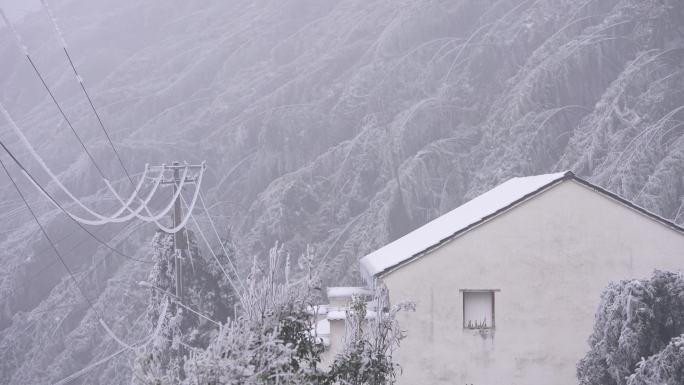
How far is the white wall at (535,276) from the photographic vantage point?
15.2 meters

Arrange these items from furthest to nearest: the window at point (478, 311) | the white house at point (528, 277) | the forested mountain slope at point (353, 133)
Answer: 1. the forested mountain slope at point (353, 133)
2. the window at point (478, 311)
3. the white house at point (528, 277)

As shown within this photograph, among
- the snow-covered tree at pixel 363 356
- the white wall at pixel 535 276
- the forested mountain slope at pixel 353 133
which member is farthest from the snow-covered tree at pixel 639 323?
the forested mountain slope at pixel 353 133

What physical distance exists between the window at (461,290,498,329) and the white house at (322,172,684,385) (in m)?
0.02

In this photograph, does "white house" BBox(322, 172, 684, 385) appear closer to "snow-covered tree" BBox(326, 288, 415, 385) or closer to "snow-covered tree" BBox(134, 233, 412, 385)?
"snow-covered tree" BBox(134, 233, 412, 385)

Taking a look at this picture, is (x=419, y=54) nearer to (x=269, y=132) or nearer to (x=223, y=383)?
(x=269, y=132)

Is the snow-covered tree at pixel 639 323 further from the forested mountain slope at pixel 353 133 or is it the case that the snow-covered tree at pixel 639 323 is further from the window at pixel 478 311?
the forested mountain slope at pixel 353 133

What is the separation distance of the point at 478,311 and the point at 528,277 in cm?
124

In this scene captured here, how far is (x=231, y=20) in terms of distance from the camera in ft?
230

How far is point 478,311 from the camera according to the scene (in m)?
15.4

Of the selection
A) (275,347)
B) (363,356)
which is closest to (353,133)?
(363,356)

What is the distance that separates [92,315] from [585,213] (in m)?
31.3

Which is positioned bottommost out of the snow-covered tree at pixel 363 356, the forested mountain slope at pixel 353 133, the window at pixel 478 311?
the snow-covered tree at pixel 363 356

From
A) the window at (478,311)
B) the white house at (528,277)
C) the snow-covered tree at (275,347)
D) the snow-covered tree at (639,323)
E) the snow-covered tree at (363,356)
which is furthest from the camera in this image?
the window at (478,311)

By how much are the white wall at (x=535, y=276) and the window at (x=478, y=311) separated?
0.15 metres
